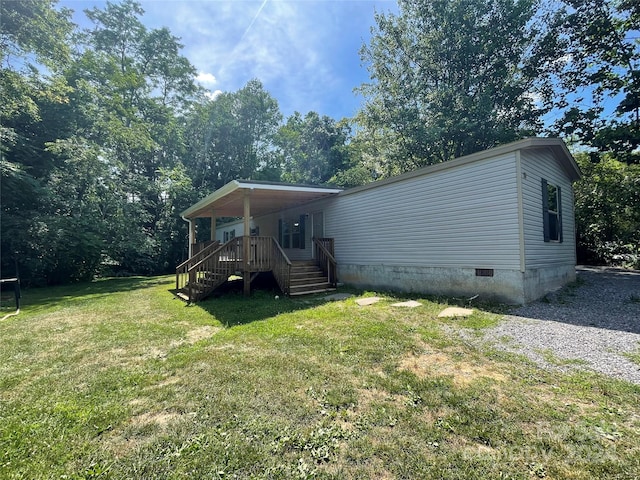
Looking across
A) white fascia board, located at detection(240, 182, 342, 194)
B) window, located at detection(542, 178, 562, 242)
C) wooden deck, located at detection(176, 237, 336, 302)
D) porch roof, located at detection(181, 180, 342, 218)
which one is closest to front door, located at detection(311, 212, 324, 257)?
porch roof, located at detection(181, 180, 342, 218)

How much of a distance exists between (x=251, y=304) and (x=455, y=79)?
49.8 feet

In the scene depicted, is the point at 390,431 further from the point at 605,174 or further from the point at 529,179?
the point at 605,174

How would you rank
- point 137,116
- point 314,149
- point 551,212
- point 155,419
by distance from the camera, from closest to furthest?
point 155,419 < point 551,212 < point 137,116 < point 314,149

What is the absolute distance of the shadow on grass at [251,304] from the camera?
19.8ft

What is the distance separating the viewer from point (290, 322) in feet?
17.8

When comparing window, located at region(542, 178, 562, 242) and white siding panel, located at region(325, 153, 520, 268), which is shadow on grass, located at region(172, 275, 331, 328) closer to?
white siding panel, located at region(325, 153, 520, 268)

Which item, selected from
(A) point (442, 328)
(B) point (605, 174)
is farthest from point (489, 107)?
(A) point (442, 328)

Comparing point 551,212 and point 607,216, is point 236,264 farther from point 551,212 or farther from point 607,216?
point 607,216

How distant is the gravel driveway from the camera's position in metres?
3.38

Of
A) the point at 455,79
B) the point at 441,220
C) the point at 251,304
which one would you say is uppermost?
the point at 455,79

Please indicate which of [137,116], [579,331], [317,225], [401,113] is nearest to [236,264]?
[317,225]

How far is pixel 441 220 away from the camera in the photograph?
23.5 ft

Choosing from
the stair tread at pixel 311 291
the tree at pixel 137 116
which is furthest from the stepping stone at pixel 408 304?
the tree at pixel 137 116

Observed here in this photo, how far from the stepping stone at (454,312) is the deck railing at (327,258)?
394 cm
